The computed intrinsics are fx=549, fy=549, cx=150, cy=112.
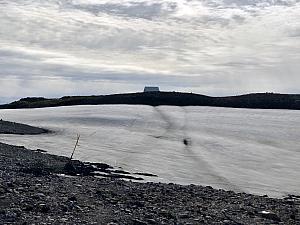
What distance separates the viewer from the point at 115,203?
1257cm

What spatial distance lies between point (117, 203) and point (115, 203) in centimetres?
5

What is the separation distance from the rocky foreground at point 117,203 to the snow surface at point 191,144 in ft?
10.6

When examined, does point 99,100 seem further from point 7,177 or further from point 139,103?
point 7,177

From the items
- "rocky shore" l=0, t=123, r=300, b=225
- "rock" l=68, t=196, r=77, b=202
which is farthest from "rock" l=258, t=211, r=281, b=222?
"rock" l=68, t=196, r=77, b=202

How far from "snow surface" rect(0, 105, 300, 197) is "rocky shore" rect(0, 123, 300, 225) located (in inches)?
121

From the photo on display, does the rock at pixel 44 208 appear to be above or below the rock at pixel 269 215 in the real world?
above

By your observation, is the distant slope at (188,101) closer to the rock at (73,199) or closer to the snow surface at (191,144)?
the snow surface at (191,144)

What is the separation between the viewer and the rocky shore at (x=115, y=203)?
1078 centimetres

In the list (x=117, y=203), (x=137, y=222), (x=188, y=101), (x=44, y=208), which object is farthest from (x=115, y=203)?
(x=188, y=101)

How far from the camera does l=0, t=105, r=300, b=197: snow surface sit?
21.0 metres

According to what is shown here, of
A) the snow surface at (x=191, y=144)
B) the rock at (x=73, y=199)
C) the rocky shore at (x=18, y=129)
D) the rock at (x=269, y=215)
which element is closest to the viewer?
the rock at (x=269, y=215)

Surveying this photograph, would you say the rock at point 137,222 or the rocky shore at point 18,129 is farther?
the rocky shore at point 18,129

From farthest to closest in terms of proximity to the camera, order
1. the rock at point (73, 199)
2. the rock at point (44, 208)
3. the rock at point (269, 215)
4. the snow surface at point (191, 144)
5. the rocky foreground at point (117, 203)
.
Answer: the snow surface at point (191, 144)
the rock at point (73, 199)
the rock at point (269, 215)
the rock at point (44, 208)
the rocky foreground at point (117, 203)

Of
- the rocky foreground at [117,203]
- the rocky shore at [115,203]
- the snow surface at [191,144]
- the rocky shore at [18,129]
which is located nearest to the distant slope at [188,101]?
the snow surface at [191,144]
